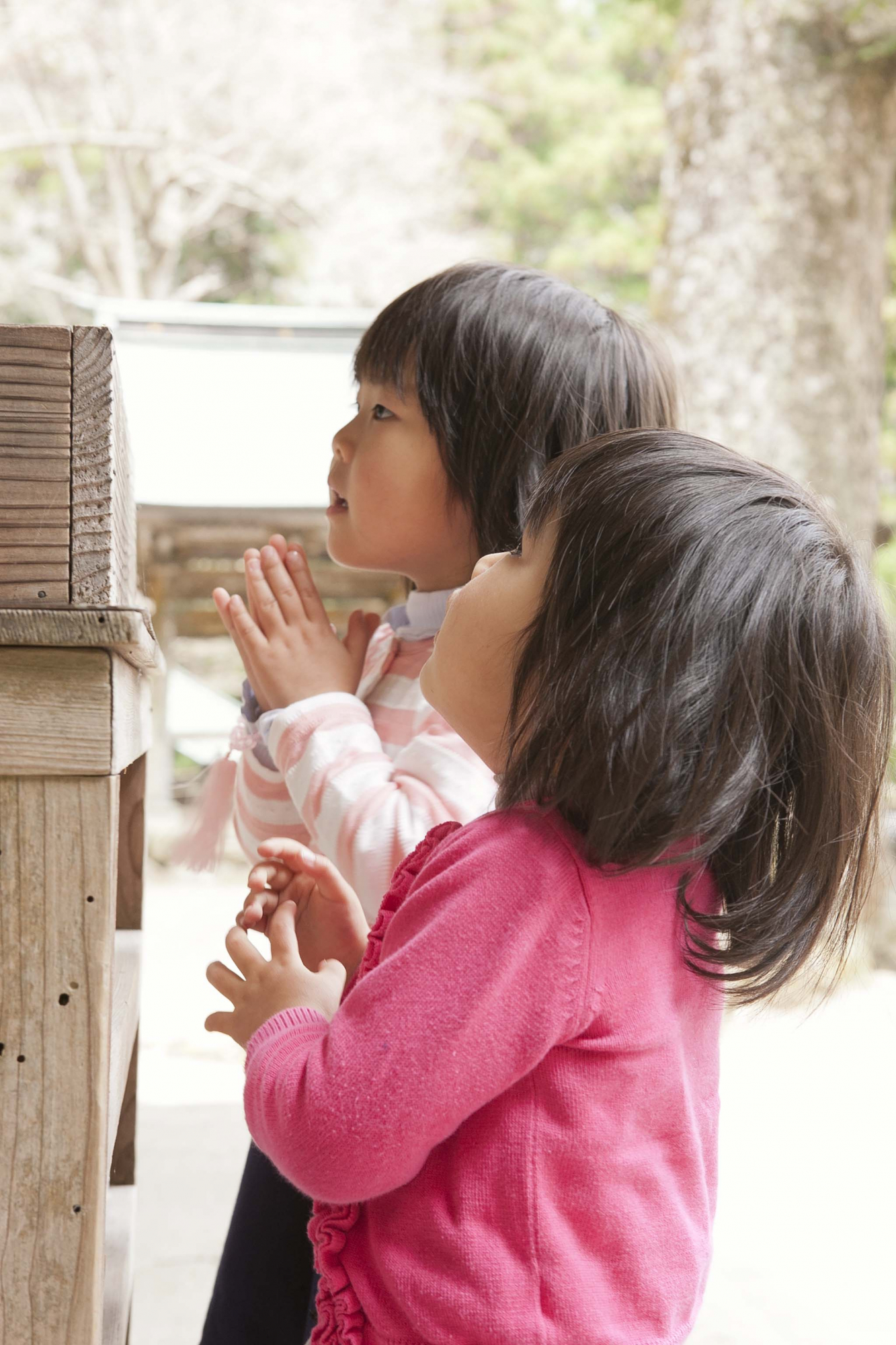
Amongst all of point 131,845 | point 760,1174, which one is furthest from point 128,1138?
point 760,1174

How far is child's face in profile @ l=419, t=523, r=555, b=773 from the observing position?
2.57 feet

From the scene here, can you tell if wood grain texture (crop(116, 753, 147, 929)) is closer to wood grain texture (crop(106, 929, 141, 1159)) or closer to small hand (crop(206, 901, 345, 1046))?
wood grain texture (crop(106, 929, 141, 1159))

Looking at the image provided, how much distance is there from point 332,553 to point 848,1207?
73.1 inches

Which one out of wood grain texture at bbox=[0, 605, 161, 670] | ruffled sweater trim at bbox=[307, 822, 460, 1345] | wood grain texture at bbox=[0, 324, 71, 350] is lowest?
ruffled sweater trim at bbox=[307, 822, 460, 1345]

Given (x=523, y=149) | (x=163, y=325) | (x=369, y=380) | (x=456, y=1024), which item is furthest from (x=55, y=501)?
(x=523, y=149)

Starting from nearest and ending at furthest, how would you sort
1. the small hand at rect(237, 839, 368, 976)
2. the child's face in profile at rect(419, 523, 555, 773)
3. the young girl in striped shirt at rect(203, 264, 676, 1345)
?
the child's face in profile at rect(419, 523, 555, 773) < the small hand at rect(237, 839, 368, 976) < the young girl in striped shirt at rect(203, 264, 676, 1345)

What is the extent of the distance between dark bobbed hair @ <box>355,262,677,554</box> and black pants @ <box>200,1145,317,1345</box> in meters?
0.62

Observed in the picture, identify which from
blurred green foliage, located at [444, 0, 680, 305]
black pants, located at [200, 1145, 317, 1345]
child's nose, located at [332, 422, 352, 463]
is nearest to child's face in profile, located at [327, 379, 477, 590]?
child's nose, located at [332, 422, 352, 463]

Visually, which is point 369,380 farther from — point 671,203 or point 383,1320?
point 671,203

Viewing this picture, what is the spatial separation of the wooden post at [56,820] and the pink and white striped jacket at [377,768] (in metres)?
0.30

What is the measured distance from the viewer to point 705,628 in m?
0.71

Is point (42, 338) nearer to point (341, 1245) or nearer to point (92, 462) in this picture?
point (92, 462)

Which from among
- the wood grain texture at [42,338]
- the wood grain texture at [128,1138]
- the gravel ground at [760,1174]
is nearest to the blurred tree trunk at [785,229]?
the gravel ground at [760,1174]

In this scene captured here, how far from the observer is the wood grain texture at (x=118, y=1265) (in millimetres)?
993
